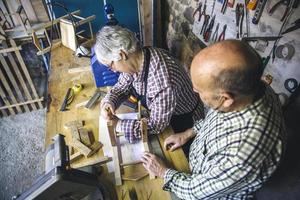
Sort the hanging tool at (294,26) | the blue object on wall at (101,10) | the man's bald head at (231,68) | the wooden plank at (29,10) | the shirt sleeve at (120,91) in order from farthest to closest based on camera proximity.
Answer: the wooden plank at (29,10) → the blue object on wall at (101,10) → the shirt sleeve at (120,91) → the hanging tool at (294,26) → the man's bald head at (231,68)

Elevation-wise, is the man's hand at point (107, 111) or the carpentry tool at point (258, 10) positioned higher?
the carpentry tool at point (258, 10)

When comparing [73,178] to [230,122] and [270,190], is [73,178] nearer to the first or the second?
[230,122]

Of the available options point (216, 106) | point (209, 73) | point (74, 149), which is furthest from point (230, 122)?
point (74, 149)

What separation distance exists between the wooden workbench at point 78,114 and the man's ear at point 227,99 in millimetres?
502

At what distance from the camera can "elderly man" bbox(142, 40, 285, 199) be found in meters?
0.73

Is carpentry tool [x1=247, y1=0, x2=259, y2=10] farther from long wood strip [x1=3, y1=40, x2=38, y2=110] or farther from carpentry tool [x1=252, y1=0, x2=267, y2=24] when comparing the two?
long wood strip [x1=3, y1=40, x2=38, y2=110]

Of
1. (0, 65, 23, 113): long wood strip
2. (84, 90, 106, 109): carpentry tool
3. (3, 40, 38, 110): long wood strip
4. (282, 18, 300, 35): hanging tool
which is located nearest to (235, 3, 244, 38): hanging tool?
(282, 18, 300, 35): hanging tool

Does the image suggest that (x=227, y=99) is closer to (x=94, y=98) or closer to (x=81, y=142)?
(x=81, y=142)

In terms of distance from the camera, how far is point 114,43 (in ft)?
4.11

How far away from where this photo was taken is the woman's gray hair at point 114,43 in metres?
1.25

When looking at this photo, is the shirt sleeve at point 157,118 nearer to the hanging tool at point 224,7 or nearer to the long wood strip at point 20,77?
the hanging tool at point 224,7

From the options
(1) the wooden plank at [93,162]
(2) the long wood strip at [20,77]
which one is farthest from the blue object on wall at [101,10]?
(1) the wooden plank at [93,162]

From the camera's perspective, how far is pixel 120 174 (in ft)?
3.70

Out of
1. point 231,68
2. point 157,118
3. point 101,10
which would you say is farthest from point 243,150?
point 101,10
